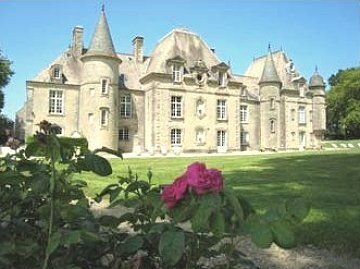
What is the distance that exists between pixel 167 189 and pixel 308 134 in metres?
49.6

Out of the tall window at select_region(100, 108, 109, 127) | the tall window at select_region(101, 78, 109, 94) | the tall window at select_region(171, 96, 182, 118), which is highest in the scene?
the tall window at select_region(101, 78, 109, 94)

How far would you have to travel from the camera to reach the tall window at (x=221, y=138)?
40.9 m

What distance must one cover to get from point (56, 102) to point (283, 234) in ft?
121

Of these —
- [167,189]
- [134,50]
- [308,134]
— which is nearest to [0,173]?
[167,189]

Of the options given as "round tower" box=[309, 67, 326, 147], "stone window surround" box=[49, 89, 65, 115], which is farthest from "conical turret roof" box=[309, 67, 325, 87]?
"stone window surround" box=[49, 89, 65, 115]

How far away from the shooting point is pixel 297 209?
187cm

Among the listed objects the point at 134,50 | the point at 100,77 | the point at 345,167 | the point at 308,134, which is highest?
the point at 134,50

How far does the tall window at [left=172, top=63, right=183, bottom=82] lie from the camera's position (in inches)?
1502

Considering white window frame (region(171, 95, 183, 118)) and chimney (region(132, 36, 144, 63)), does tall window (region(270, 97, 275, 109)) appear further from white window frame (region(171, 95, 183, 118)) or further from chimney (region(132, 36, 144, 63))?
chimney (region(132, 36, 144, 63))

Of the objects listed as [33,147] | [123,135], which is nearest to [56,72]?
[123,135]

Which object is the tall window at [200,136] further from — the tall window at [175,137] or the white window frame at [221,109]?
the white window frame at [221,109]

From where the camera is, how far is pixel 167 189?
186cm

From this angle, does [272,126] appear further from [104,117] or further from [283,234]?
[283,234]

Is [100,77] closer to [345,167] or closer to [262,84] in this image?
[262,84]
